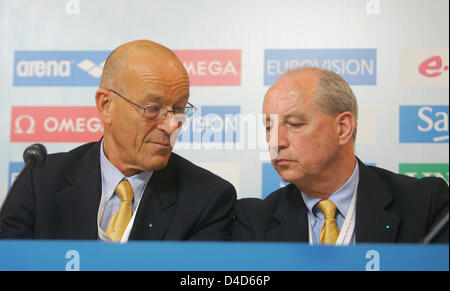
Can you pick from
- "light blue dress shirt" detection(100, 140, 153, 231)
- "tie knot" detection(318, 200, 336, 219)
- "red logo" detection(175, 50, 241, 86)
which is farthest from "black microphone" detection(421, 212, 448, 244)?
"light blue dress shirt" detection(100, 140, 153, 231)

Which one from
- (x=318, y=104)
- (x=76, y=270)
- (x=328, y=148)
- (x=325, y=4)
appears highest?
(x=325, y=4)

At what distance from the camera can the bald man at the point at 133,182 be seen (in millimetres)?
1760

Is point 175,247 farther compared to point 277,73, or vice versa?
point 277,73

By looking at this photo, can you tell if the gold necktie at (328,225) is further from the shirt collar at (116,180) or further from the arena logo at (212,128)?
the shirt collar at (116,180)

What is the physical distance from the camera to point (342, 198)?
5.83ft

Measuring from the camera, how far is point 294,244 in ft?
5.59

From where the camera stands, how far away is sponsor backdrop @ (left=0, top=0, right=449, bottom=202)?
5.99ft

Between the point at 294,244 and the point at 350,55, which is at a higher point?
the point at 350,55

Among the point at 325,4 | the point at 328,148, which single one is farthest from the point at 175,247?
the point at 325,4

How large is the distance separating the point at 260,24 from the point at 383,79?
19.4 inches

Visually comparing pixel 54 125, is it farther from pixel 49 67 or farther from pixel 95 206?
pixel 95 206

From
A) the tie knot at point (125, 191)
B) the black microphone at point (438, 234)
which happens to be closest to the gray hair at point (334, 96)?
the black microphone at point (438, 234)

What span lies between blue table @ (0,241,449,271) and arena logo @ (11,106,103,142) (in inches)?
15.8

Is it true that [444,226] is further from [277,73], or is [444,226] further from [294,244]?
[277,73]
